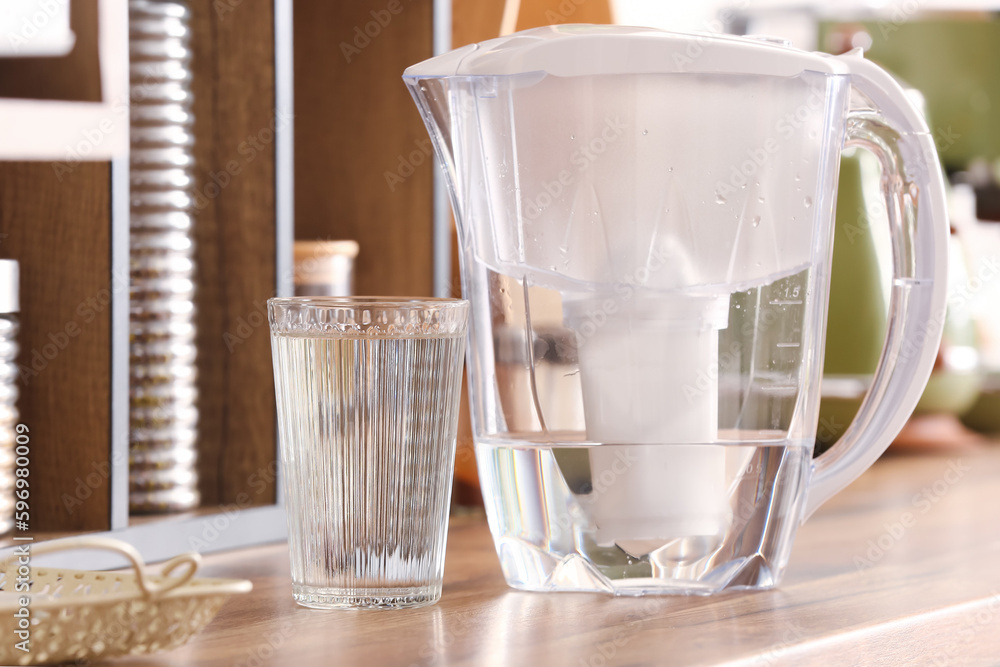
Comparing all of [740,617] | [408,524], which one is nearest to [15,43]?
[408,524]

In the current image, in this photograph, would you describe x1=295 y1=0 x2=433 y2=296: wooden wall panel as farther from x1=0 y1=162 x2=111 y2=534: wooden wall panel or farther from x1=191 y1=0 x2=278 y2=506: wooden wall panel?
x1=0 y1=162 x2=111 y2=534: wooden wall panel

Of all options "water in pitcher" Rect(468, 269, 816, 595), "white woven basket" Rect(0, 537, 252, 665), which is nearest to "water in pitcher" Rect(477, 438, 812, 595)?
"water in pitcher" Rect(468, 269, 816, 595)

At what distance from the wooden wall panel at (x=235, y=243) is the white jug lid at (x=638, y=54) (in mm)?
186

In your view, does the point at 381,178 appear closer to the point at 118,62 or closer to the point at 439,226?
the point at 439,226

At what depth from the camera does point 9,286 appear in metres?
0.51

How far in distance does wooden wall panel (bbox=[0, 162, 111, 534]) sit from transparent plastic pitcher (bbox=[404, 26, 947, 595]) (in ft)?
0.53

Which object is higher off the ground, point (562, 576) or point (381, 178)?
point (381, 178)

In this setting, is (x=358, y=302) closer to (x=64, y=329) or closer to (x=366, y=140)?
(x=64, y=329)

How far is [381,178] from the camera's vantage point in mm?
681

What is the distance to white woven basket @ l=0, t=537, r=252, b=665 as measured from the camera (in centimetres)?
34

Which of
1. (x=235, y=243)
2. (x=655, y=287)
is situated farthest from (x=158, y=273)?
(x=655, y=287)

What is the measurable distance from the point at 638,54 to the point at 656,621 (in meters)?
0.21

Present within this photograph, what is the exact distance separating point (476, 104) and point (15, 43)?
242 mm

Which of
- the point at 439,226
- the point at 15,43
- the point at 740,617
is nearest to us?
the point at 740,617
